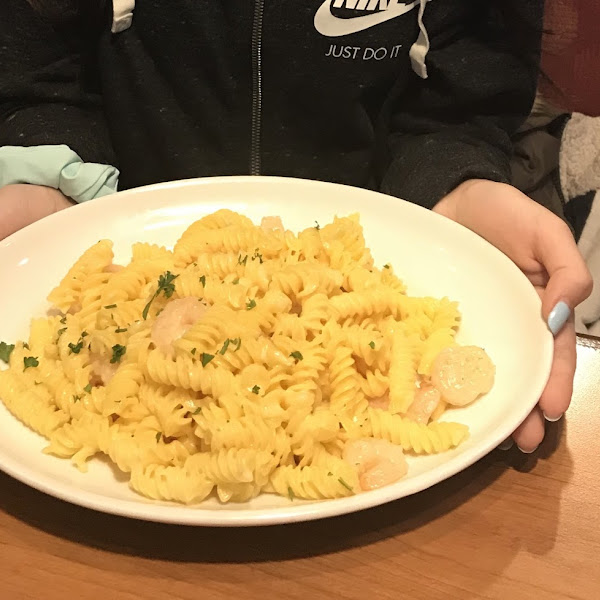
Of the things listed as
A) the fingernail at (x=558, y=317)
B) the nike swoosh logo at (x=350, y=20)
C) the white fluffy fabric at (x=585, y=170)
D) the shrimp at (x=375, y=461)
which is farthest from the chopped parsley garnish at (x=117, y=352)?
the white fluffy fabric at (x=585, y=170)

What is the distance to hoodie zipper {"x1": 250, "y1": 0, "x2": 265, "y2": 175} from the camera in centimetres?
137

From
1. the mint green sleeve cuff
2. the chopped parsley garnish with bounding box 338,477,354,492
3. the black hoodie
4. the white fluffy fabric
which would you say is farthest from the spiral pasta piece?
the white fluffy fabric

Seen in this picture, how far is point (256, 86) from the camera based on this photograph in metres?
1.44

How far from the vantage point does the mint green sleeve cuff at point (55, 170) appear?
1302 millimetres

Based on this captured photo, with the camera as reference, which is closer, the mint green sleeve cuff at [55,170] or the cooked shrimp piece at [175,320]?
the cooked shrimp piece at [175,320]

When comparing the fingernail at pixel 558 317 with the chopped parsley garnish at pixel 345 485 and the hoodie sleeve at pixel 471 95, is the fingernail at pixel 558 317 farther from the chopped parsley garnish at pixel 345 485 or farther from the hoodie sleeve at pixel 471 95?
the hoodie sleeve at pixel 471 95

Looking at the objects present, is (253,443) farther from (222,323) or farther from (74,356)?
(74,356)

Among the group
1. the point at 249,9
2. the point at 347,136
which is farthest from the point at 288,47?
the point at 347,136

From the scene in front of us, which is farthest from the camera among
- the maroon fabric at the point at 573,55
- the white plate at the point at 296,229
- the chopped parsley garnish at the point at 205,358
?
the maroon fabric at the point at 573,55

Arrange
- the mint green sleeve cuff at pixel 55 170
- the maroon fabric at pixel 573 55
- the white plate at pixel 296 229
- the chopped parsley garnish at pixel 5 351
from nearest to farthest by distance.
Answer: the white plate at pixel 296 229, the chopped parsley garnish at pixel 5 351, the mint green sleeve cuff at pixel 55 170, the maroon fabric at pixel 573 55

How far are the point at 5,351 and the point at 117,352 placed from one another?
19 centimetres

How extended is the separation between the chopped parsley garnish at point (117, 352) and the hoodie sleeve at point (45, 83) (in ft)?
2.05

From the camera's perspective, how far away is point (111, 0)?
1387 millimetres

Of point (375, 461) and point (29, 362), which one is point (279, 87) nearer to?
point (29, 362)
